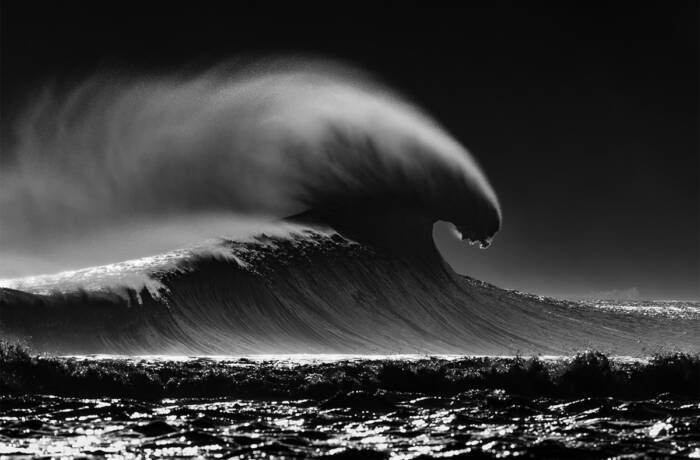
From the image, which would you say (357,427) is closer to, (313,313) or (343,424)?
(343,424)

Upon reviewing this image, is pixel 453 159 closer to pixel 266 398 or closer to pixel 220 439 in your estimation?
A: pixel 266 398

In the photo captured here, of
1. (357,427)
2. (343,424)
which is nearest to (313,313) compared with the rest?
(343,424)

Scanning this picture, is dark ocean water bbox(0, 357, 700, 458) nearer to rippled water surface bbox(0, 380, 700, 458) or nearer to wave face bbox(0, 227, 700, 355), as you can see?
rippled water surface bbox(0, 380, 700, 458)

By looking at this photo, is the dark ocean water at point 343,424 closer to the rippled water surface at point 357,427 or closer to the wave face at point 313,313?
the rippled water surface at point 357,427

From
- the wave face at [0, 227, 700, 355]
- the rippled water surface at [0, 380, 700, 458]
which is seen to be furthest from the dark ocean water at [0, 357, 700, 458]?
the wave face at [0, 227, 700, 355]

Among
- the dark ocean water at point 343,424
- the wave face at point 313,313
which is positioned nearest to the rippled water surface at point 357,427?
the dark ocean water at point 343,424

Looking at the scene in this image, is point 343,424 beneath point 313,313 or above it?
beneath

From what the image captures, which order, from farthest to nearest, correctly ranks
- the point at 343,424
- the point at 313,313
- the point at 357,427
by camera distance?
the point at 313,313, the point at 343,424, the point at 357,427
